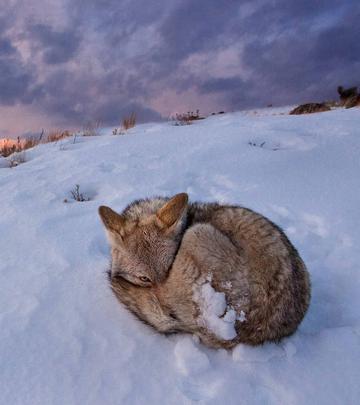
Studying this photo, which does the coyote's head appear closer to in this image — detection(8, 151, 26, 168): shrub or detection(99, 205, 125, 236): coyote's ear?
detection(99, 205, 125, 236): coyote's ear

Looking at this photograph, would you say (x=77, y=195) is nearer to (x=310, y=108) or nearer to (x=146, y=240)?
(x=146, y=240)

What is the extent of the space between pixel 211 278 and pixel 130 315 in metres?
0.92

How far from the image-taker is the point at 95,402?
7.84 feet

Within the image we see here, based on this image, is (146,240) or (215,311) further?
(146,240)

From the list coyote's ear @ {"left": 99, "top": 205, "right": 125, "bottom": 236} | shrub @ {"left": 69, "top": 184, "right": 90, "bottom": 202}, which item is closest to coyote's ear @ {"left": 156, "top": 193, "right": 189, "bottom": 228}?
coyote's ear @ {"left": 99, "top": 205, "right": 125, "bottom": 236}

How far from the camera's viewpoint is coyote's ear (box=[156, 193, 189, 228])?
3.29m

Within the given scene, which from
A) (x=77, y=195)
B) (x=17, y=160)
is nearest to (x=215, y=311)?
(x=77, y=195)

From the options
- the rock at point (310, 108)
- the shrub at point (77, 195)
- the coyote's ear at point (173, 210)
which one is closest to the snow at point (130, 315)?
the shrub at point (77, 195)

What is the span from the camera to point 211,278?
2707mm

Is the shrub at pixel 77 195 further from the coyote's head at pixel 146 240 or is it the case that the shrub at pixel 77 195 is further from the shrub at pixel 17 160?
the shrub at pixel 17 160

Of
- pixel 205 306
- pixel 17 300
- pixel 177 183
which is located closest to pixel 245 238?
pixel 205 306

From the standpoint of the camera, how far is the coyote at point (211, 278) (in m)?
2.71

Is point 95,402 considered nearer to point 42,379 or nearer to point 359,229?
point 42,379

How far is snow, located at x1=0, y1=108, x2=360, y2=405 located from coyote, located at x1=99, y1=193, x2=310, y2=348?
21 centimetres
